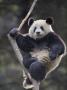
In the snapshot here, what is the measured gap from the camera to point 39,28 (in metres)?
1.36

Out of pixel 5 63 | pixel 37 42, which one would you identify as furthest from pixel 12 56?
pixel 37 42

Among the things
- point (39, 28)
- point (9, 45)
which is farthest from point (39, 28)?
point (9, 45)

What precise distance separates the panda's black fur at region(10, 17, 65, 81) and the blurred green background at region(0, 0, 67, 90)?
6.93 feet

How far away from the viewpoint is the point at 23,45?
1367mm

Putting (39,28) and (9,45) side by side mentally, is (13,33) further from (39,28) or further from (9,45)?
(9,45)

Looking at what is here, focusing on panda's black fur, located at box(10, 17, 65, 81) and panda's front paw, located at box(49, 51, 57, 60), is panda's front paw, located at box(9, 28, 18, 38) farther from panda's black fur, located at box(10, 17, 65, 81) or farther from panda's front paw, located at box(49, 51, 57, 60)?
panda's front paw, located at box(49, 51, 57, 60)

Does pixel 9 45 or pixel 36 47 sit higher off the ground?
pixel 36 47

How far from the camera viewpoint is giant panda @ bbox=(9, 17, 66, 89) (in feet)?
4.39

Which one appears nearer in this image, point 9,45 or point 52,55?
point 52,55

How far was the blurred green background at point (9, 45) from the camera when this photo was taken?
3.61 metres

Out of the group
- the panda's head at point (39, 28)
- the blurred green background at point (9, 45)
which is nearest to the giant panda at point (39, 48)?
the panda's head at point (39, 28)

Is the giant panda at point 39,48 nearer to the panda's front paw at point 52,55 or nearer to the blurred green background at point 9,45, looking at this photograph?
the panda's front paw at point 52,55

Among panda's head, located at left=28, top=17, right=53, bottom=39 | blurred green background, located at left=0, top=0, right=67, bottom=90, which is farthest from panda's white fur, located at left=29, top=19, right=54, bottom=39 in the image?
blurred green background, located at left=0, top=0, right=67, bottom=90

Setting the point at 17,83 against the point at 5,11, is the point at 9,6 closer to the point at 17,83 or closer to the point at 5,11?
the point at 5,11
